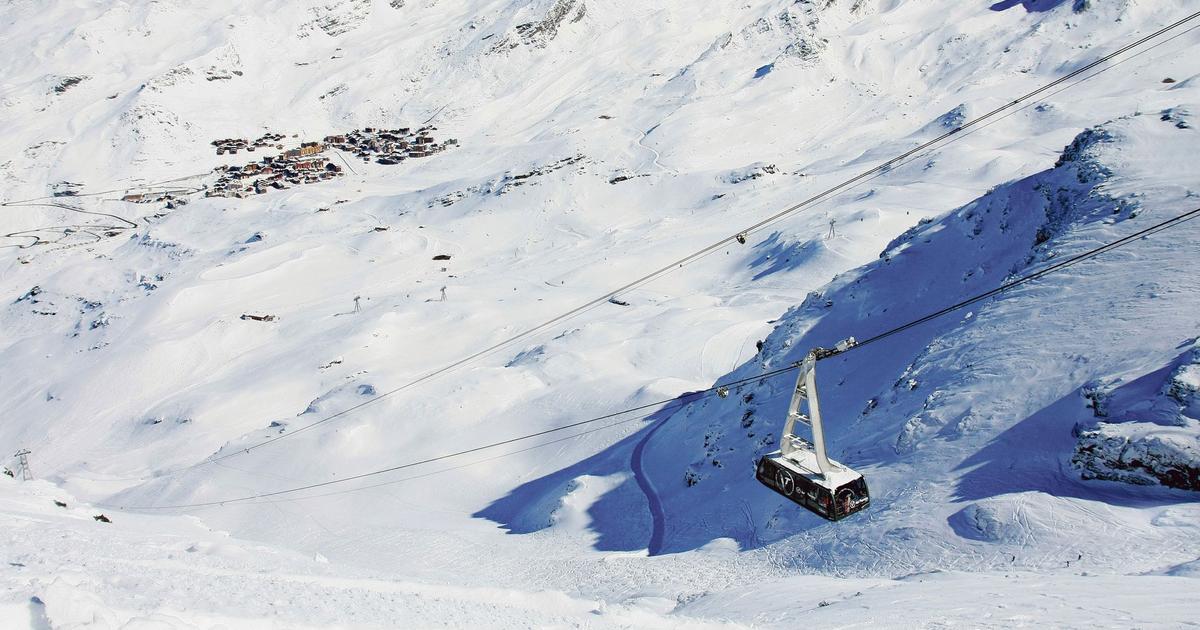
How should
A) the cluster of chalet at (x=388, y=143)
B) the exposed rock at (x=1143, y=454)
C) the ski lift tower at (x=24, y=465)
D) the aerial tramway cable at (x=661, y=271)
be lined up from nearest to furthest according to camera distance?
the exposed rock at (x=1143, y=454) < the aerial tramway cable at (x=661, y=271) < the ski lift tower at (x=24, y=465) < the cluster of chalet at (x=388, y=143)

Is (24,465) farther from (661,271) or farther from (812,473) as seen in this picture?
(812,473)

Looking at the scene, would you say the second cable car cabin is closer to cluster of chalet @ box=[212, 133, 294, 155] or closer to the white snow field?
the white snow field

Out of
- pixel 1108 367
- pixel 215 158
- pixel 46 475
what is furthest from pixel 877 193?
pixel 215 158

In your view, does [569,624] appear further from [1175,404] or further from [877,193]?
[877,193]

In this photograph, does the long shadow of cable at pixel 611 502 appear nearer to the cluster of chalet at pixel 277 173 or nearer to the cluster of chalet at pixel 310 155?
the cluster of chalet at pixel 310 155

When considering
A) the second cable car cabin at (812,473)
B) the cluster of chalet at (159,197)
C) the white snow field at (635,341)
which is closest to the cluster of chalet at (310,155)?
the white snow field at (635,341)
